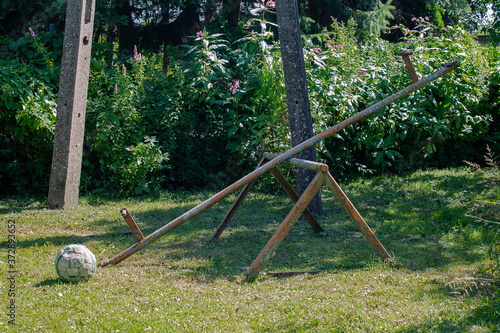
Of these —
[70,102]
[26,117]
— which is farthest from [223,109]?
[26,117]

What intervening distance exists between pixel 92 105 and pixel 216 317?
16.4 ft

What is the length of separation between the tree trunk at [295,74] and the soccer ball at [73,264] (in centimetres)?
298

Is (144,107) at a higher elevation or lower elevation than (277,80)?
lower

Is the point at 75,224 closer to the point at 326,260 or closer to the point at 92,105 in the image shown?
the point at 92,105

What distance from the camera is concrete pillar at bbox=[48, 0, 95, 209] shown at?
6152 millimetres

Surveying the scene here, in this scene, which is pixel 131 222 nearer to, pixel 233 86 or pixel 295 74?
pixel 295 74

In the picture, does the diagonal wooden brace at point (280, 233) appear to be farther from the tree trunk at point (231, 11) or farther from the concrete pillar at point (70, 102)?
the tree trunk at point (231, 11)

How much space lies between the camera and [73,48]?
6156mm

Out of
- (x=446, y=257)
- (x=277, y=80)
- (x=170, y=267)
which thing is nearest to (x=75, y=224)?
(x=170, y=267)

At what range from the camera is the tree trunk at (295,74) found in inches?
218

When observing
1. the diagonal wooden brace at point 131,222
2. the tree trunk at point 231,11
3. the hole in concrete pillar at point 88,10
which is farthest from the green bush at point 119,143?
the tree trunk at point 231,11

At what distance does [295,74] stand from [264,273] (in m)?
2.77

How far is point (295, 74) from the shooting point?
5.59 metres

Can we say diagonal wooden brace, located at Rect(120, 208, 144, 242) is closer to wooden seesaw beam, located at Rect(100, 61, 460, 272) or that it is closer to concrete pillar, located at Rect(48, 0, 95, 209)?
wooden seesaw beam, located at Rect(100, 61, 460, 272)
